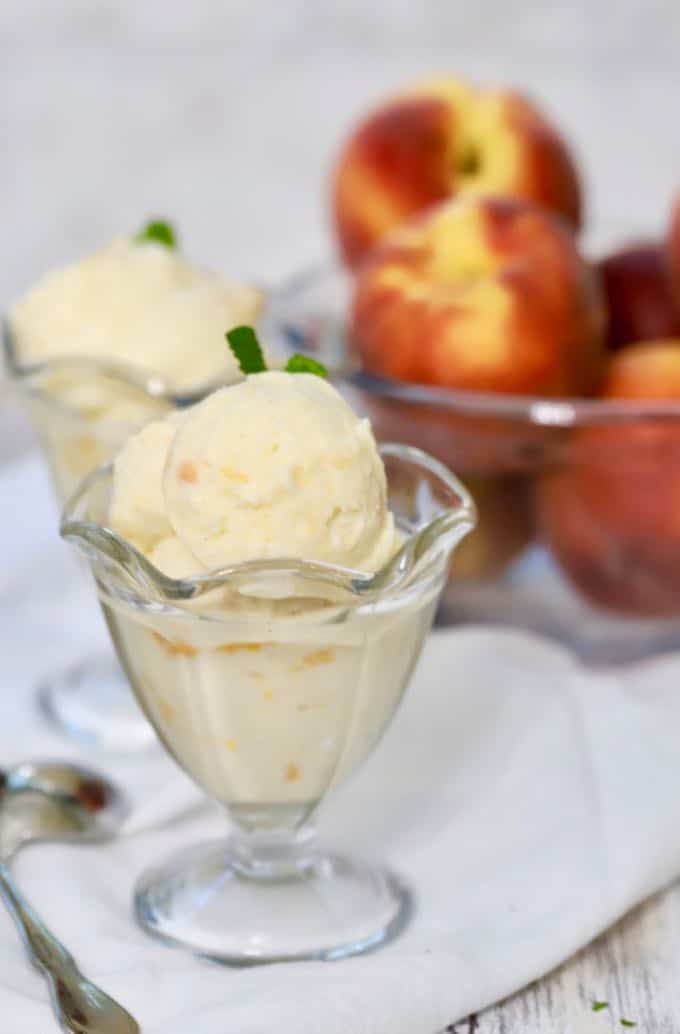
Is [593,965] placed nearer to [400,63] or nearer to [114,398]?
[114,398]

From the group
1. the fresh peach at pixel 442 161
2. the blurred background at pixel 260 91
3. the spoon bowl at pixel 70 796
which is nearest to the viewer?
the spoon bowl at pixel 70 796

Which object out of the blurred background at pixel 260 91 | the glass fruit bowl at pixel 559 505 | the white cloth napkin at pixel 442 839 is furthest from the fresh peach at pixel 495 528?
the blurred background at pixel 260 91

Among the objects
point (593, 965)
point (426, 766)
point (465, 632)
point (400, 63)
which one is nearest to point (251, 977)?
point (593, 965)

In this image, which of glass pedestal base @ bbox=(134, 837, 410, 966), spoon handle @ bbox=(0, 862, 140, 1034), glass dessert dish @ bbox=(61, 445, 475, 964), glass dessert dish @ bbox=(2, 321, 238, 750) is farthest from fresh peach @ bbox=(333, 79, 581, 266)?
spoon handle @ bbox=(0, 862, 140, 1034)

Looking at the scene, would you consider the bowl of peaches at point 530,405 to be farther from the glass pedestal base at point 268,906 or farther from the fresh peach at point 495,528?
the glass pedestal base at point 268,906

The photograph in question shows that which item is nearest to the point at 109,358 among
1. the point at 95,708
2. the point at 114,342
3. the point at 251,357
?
the point at 114,342

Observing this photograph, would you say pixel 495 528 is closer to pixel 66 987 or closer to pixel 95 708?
pixel 95 708
